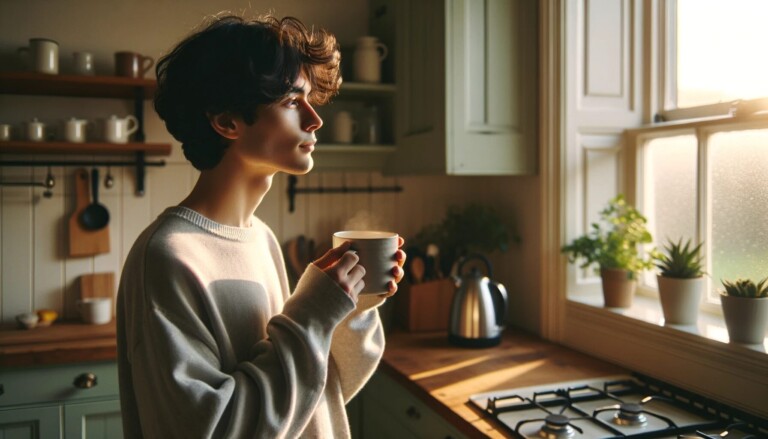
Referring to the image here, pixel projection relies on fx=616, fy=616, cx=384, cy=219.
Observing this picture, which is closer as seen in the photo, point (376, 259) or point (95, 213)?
point (376, 259)

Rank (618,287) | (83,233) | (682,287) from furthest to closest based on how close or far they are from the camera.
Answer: (83,233) < (618,287) < (682,287)

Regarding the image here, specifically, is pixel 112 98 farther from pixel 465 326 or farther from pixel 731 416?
pixel 731 416

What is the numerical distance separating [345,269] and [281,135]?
9.6 inches

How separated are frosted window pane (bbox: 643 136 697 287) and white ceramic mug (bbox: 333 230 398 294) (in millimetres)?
1212

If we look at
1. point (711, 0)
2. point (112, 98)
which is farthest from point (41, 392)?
point (711, 0)

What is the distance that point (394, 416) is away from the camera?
6.21 ft

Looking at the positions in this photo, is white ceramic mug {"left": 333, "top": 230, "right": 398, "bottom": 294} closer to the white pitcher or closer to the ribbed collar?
the ribbed collar

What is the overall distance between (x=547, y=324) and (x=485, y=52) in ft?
3.14

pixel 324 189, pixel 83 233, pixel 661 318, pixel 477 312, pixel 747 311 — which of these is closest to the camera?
pixel 747 311

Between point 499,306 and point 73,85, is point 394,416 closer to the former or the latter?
point 499,306

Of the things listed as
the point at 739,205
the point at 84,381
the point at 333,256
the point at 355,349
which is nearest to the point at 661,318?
the point at 739,205

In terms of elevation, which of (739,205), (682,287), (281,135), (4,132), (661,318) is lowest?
(661,318)

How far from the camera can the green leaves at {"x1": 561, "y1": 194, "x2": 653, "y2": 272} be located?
6.17ft

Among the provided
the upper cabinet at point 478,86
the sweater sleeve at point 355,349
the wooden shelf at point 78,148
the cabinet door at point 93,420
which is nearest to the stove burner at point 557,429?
the sweater sleeve at point 355,349
